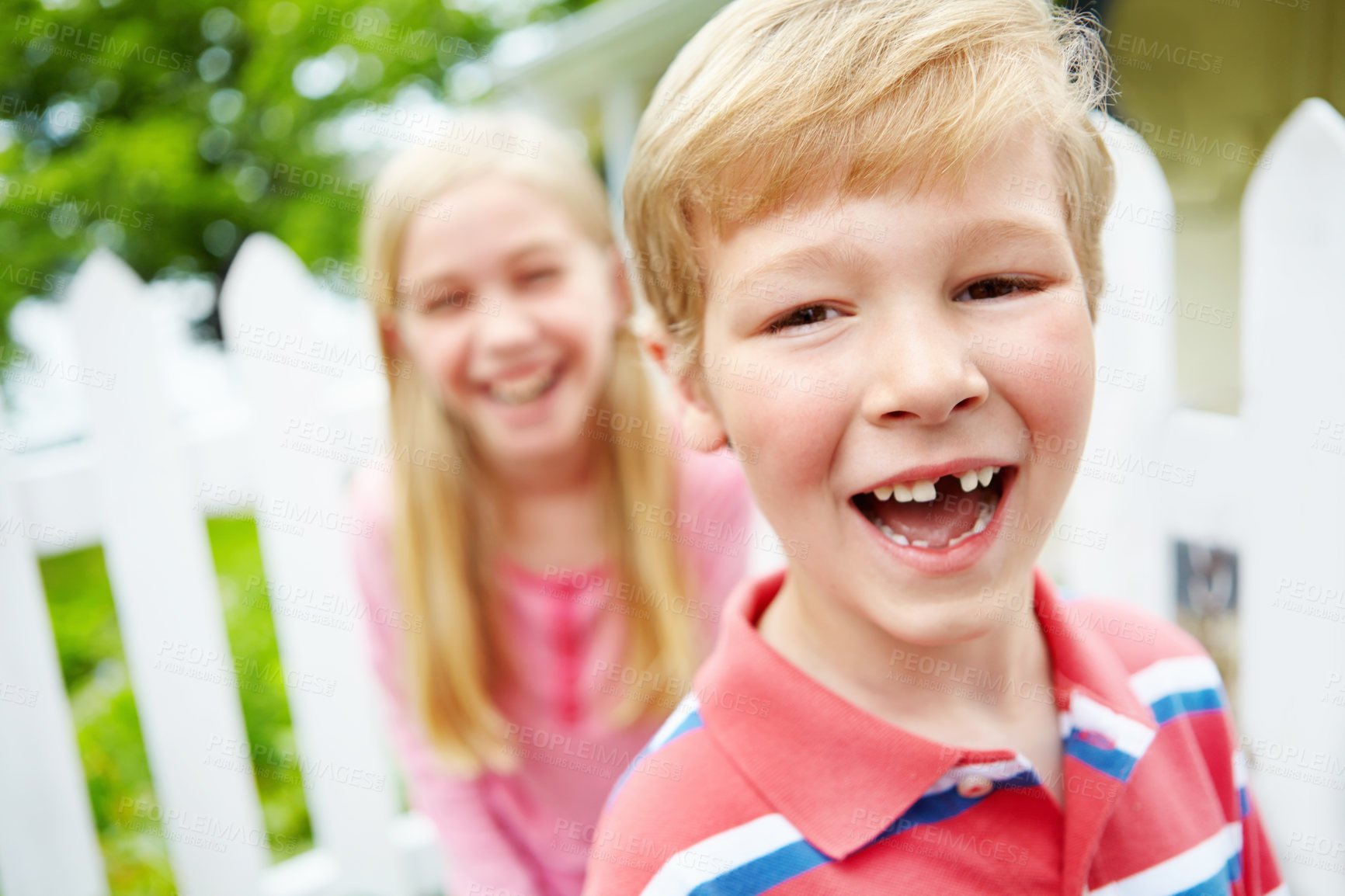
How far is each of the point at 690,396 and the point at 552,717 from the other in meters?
1.26

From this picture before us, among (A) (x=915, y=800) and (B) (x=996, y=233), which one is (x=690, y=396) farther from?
(A) (x=915, y=800)

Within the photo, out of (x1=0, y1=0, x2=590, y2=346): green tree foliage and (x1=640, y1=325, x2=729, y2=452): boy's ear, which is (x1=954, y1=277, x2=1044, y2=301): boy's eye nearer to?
(x1=640, y1=325, x2=729, y2=452): boy's ear

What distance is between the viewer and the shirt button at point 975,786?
3.02 feet

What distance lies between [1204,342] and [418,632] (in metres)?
2.01

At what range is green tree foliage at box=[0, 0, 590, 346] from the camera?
9898mm

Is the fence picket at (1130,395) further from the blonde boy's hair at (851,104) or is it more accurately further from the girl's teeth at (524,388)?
the girl's teeth at (524,388)

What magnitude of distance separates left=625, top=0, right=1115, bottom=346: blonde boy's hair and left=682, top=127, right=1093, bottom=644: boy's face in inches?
1.1

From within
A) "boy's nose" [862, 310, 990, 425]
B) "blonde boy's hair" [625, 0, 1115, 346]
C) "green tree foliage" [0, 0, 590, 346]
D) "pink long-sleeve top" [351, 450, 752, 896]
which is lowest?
"pink long-sleeve top" [351, 450, 752, 896]

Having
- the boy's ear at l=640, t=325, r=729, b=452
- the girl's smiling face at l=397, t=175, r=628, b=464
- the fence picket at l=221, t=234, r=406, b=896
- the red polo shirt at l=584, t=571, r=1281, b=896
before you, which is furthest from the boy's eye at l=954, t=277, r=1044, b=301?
the fence picket at l=221, t=234, r=406, b=896

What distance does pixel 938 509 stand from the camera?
A: 93 centimetres

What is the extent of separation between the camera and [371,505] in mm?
2219

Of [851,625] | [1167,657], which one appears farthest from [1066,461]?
[1167,657]

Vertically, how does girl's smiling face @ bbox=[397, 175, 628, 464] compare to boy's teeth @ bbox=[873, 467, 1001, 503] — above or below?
above

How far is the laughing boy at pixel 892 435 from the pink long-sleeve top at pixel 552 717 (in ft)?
3.50
